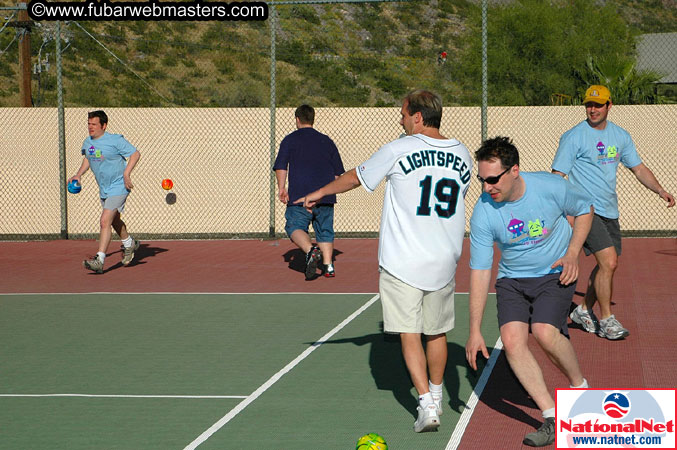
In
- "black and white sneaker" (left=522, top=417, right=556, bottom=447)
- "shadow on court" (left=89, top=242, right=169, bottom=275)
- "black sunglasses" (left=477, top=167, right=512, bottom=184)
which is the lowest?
"shadow on court" (left=89, top=242, right=169, bottom=275)

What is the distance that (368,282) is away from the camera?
12.2 meters

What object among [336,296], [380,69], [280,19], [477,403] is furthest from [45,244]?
[280,19]

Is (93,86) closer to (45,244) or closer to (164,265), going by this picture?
(45,244)

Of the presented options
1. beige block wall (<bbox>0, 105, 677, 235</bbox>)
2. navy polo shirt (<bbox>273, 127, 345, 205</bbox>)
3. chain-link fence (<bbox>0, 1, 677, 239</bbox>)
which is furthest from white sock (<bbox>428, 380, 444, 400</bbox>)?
beige block wall (<bbox>0, 105, 677, 235</bbox>)

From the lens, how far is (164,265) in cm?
1402

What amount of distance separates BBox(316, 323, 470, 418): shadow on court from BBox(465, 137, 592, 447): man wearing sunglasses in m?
0.97

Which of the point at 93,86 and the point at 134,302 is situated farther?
the point at 93,86

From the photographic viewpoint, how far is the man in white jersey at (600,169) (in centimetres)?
855

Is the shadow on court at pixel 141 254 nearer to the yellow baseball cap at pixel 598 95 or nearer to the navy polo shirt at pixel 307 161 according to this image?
the navy polo shirt at pixel 307 161

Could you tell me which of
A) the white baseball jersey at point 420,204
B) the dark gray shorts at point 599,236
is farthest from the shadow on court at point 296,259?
the white baseball jersey at point 420,204

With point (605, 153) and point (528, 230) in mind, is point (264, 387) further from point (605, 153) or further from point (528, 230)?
point (605, 153)

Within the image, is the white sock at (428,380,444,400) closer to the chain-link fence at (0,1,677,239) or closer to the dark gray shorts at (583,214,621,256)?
the dark gray shorts at (583,214,621,256)

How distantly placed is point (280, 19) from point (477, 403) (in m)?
50.4

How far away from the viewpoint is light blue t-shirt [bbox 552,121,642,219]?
860cm
